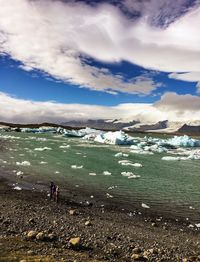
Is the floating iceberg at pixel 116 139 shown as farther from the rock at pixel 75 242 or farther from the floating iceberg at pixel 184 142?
the rock at pixel 75 242

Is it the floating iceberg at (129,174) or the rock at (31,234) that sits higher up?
the rock at (31,234)

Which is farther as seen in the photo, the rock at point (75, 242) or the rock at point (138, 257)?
the rock at point (75, 242)

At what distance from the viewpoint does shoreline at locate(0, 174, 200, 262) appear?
1483 cm

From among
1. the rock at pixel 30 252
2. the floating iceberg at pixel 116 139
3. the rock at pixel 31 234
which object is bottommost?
the rock at pixel 31 234

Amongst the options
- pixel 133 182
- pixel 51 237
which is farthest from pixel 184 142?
pixel 51 237

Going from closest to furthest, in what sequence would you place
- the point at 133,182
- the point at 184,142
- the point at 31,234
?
the point at 31,234 → the point at 133,182 → the point at 184,142

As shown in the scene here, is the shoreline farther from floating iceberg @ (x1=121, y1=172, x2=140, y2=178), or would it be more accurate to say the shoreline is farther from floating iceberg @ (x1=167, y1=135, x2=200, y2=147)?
floating iceberg @ (x1=167, y1=135, x2=200, y2=147)

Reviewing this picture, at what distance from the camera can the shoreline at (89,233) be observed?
→ 14.8 m

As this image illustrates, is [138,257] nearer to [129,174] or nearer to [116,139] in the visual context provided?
[129,174]

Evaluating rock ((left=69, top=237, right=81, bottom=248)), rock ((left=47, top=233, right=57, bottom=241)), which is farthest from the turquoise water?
rock ((left=47, top=233, right=57, bottom=241))

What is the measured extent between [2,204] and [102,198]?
8026mm

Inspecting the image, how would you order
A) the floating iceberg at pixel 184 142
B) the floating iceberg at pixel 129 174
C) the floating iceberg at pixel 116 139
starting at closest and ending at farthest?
the floating iceberg at pixel 129 174, the floating iceberg at pixel 116 139, the floating iceberg at pixel 184 142

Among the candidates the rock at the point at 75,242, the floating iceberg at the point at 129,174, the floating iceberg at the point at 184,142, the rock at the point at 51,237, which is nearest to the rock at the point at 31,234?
the rock at the point at 51,237

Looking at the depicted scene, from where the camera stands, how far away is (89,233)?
18.1 meters
